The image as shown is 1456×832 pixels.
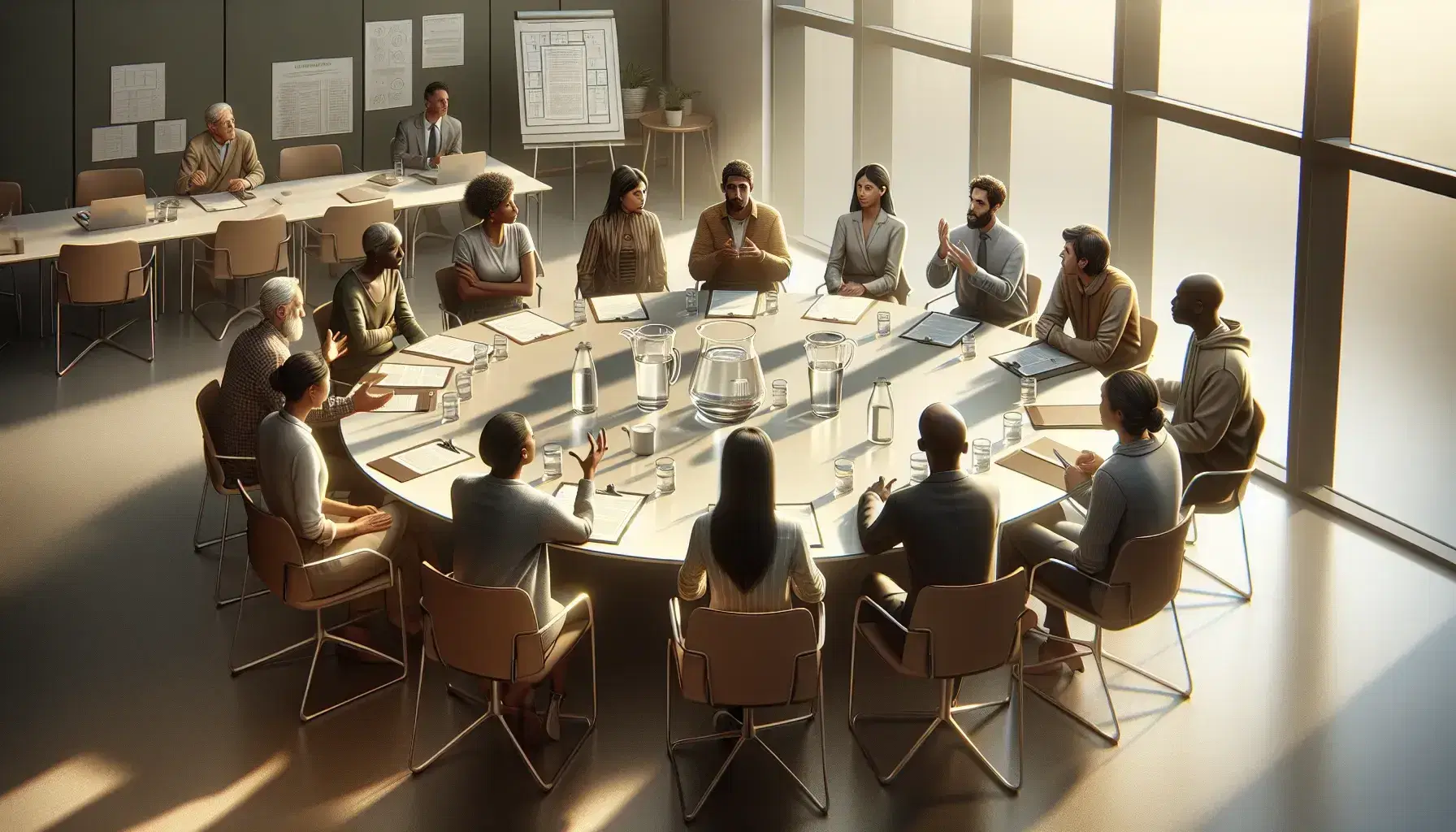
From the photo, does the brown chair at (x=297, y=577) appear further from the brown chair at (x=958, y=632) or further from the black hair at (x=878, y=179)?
the black hair at (x=878, y=179)

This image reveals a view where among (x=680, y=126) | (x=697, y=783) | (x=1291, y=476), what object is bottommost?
(x=697, y=783)

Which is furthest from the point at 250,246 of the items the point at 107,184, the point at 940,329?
the point at 940,329

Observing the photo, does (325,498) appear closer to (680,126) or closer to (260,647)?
(260,647)

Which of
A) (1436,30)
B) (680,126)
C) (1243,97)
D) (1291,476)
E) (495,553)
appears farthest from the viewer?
(680,126)

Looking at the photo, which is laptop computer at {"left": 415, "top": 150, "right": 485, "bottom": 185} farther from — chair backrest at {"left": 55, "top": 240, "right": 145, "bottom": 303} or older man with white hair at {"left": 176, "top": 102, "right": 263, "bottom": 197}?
chair backrest at {"left": 55, "top": 240, "right": 145, "bottom": 303}

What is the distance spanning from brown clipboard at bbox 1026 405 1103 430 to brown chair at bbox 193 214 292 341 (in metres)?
4.95

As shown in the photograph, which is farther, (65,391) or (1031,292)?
(65,391)

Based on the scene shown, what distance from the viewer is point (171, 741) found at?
4.80 metres

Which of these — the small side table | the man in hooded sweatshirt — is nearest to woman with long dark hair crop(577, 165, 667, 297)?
the man in hooded sweatshirt

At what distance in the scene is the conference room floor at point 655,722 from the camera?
445cm

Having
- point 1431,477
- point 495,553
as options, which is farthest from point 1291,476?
point 495,553

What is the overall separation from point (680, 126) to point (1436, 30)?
Result: 6107 millimetres

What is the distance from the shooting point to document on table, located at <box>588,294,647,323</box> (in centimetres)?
666

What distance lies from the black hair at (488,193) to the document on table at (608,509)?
245 centimetres
